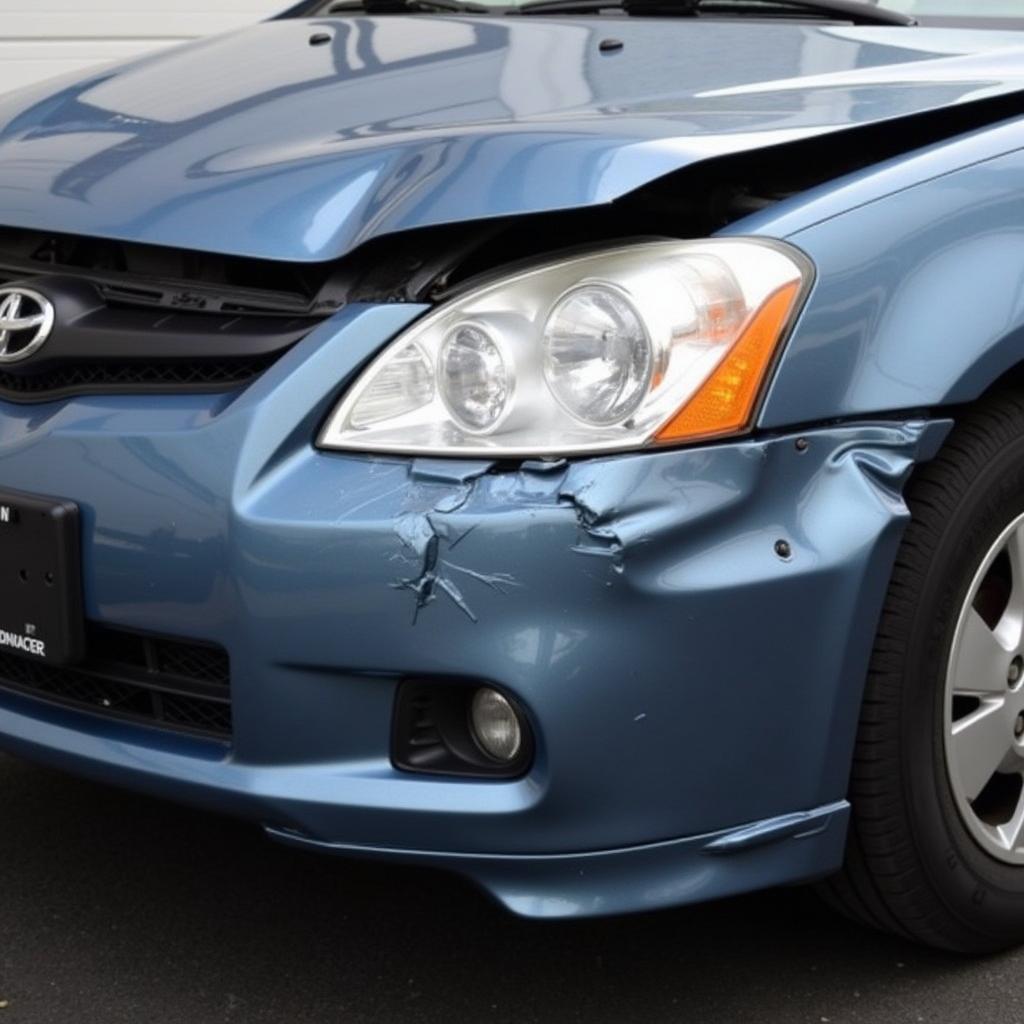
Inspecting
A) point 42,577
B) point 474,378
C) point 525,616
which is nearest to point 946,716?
point 525,616

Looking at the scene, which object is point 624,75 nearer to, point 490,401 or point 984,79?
point 984,79

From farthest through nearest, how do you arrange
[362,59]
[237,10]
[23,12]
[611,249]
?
[237,10]
[23,12]
[362,59]
[611,249]

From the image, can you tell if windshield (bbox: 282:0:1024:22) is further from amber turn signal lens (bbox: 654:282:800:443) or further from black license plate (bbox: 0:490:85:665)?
black license plate (bbox: 0:490:85:665)

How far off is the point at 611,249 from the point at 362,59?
0.90m

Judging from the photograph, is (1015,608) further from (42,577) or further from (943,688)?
(42,577)

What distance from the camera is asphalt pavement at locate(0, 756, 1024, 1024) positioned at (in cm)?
241

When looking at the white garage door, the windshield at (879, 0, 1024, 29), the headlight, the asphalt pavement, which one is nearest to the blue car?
the headlight

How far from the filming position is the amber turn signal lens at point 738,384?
6.68 feet

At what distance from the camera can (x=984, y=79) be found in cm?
244

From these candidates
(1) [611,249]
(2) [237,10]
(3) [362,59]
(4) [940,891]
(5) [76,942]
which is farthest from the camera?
(2) [237,10]

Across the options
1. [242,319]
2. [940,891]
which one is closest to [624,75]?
[242,319]

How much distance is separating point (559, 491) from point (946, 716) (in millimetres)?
632

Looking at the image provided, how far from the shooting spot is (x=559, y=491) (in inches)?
Result: 78.2

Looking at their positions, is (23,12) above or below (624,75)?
below
